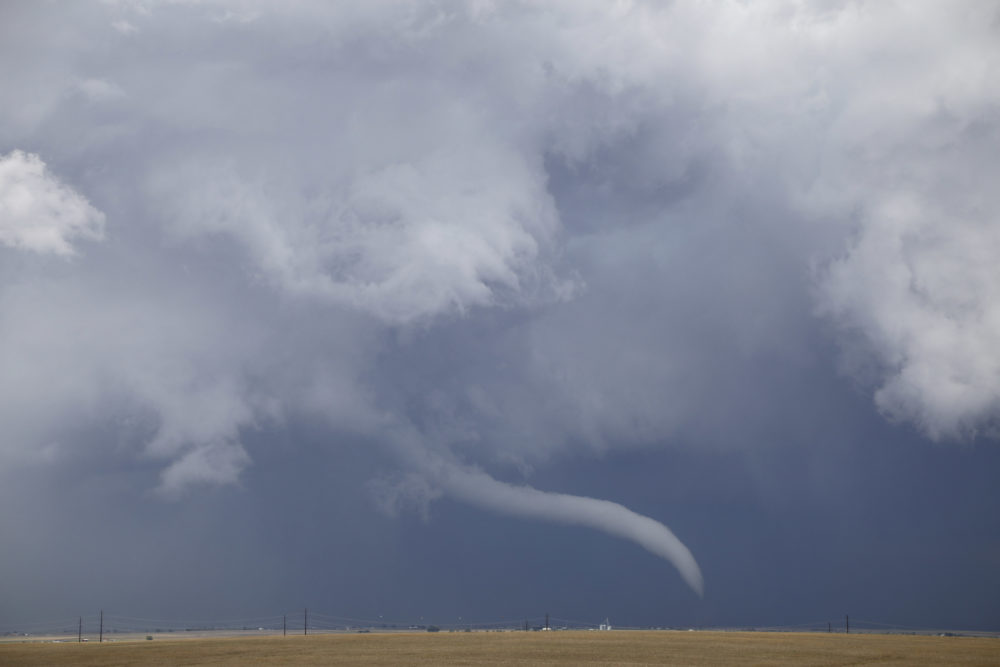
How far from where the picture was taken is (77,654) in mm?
88188

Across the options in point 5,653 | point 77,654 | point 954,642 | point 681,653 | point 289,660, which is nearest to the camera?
point 289,660

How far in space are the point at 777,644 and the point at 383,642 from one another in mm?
40554

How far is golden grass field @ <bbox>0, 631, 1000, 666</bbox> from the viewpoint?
7419cm

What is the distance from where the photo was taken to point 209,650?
293 ft

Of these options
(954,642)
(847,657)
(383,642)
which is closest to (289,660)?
(383,642)

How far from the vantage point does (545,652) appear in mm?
81438

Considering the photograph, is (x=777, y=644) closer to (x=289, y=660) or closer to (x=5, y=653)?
(x=289, y=660)

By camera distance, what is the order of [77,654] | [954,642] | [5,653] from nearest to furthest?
[77,654]
[5,653]
[954,642]

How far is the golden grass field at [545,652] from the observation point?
74.2 meters

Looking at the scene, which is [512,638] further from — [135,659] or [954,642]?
[954,642]

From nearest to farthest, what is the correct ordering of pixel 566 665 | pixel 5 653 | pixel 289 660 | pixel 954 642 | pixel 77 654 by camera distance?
pixel 566 665
pixel 289 660
pixel 77 654
pixel 5 653
pixel 954 642

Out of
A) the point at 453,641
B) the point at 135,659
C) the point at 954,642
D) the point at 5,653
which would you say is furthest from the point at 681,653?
the point at 5,653

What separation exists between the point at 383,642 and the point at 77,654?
97.8 ft

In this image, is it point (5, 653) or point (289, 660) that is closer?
point (289, 660)
